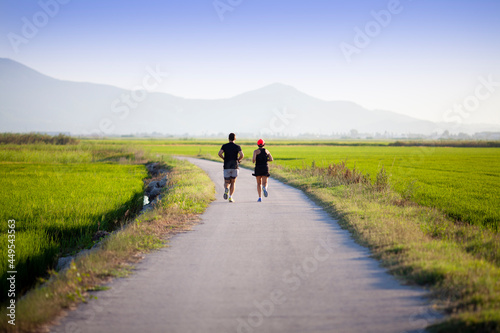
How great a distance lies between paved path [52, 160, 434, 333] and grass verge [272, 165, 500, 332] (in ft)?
1.04

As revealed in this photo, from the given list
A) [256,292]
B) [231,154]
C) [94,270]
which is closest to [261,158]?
[231,154]

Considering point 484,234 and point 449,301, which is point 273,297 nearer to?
point 449,301

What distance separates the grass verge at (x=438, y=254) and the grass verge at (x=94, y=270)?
4548mm

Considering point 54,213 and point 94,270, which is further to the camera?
point 54,213

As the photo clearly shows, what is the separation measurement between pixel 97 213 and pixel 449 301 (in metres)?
11.7

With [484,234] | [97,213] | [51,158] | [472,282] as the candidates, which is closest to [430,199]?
[484,234]

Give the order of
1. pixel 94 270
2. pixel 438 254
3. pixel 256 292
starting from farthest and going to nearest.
→ pixel 438 254
pixel 94 270
pixel 256 292

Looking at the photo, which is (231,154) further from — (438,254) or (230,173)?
(438,254)

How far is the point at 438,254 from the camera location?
700 centimetres
